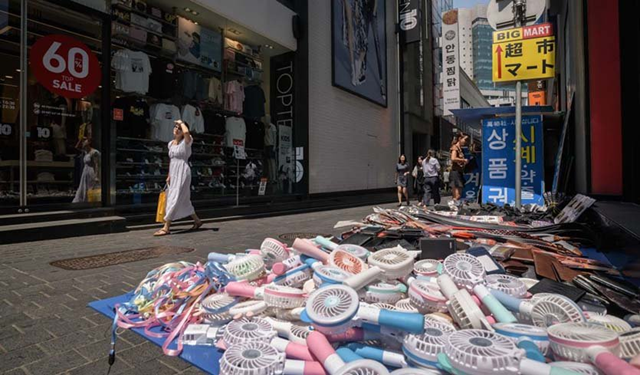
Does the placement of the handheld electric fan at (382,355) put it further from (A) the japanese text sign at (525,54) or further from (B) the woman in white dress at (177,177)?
(A) the japanese text sign at (525,54)

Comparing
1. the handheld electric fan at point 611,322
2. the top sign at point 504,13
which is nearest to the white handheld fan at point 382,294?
the handheld electric fan at point 611,322

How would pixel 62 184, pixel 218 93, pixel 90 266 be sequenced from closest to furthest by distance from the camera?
pixel 90 266, pixel 62 184, pixel 218 93

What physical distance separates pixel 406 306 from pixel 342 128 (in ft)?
44.4

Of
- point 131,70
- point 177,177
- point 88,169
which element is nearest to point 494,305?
point 177,177

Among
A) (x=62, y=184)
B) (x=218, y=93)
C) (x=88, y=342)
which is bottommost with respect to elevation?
(x=88, y=342)

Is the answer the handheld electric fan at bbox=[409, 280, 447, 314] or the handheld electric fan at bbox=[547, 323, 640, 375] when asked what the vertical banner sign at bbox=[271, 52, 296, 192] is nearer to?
the handheld electric fan at bbox=[409, 280, 447, 314]

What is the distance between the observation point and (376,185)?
18.3 m

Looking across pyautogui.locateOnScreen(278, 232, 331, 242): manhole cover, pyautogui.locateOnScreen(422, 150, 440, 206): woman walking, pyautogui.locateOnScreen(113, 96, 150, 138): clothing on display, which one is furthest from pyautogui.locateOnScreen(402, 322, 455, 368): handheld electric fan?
pyautogui.locateOnScreen(422, 150, 440, 206): woman walking

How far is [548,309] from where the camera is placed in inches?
73.6

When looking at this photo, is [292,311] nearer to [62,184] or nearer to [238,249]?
[238,249]

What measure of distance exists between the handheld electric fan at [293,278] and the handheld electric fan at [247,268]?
0.56 feet

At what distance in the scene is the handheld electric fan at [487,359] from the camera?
Result: 129 centimetres

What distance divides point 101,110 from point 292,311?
724 centimetres

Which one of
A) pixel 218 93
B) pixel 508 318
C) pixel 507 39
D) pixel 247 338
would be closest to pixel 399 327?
pixel 508 318
